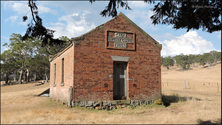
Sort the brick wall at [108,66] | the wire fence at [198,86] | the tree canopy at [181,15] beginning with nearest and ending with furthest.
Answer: the tree canopy at [181,15], the brick wall at [108,66], the wire fence at [198,86]

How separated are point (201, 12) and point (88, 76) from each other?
7488mm

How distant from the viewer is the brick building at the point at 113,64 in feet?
35.5

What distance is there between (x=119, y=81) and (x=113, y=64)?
1.16m

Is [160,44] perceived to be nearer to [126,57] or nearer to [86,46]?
[126,57]

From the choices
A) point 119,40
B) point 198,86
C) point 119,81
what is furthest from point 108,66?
point 198,86

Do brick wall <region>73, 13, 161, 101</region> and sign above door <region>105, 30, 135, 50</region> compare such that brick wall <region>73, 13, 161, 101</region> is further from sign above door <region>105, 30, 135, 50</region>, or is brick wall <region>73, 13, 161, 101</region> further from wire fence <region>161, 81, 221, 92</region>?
wire fence <region>161, 81, 221, 92</region>

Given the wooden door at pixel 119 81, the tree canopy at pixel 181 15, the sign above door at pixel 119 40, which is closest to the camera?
the tree canopy at pixel 181 15

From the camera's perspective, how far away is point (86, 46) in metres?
11.1

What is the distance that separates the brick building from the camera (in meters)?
10.8

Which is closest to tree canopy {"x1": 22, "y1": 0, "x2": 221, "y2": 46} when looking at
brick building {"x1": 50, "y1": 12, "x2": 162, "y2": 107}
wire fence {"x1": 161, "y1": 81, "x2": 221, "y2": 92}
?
brick building {"x1": 50, "y1": 12, "x2": 162, "y2": 107}

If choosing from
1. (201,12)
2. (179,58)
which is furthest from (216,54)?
(201,12)

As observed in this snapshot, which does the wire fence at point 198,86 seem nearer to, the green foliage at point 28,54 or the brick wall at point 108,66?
the brick wall at point 108,66

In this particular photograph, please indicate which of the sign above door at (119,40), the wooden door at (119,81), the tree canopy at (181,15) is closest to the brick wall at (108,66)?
the sign above door at (119,40)

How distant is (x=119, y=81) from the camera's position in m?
12.0
